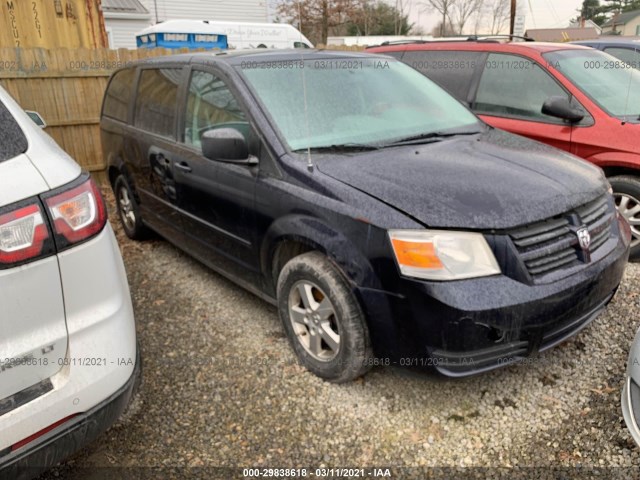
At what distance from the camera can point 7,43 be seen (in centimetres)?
723

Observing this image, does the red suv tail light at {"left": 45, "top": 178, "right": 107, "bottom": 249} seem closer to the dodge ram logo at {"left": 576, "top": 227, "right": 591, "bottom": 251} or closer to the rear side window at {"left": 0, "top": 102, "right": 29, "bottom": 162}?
the rear side window at {"left": 0, "top": 102, "right": 29, "bottom": 162}

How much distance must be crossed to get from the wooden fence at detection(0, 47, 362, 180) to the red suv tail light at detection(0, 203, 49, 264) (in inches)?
213

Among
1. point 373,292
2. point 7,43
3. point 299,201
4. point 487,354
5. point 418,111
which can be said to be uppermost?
point 7,43

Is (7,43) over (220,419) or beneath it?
over

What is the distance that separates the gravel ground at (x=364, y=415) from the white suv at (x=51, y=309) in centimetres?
67

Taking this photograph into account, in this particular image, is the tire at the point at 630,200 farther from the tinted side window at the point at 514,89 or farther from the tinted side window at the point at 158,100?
the tinted side window at the point at 158,100

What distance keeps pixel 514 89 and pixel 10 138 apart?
4.29 metres

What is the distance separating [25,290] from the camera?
1.57 meters

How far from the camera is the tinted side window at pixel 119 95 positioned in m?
4.59

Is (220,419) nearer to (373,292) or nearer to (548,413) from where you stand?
(373,292)

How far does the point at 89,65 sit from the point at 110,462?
6254mm

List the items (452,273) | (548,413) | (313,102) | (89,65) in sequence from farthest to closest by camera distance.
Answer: (89,65) < (313,102) < (548,413) < (452,273)

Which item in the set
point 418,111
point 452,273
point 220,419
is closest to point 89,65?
Answer: point 418,111

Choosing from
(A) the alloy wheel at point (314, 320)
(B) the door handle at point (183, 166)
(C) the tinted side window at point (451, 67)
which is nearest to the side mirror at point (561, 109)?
(C) the tinted side window at point (451, 67)
